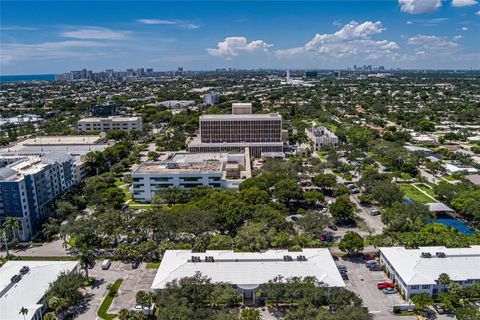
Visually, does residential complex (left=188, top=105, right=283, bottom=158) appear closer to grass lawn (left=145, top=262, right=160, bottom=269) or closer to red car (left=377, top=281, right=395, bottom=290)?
grass lawn (left=145, top=262, right=160, bottom=269)

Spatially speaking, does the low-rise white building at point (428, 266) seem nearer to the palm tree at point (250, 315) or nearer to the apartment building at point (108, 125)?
the palm tree at point (250, 315)

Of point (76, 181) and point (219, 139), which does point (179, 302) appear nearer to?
point (76, 181)

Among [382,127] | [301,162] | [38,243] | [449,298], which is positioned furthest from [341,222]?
[382,127]

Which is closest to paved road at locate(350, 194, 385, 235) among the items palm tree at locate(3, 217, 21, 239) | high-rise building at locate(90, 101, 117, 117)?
palm tree at locate(3, 217, 21, 239)

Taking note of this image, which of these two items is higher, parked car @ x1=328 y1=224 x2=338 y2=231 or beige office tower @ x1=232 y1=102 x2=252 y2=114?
beige office tower @ x1=232 y1=102 x2=252 y2=114

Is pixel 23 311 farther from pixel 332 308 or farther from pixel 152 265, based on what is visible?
pixel 332 308

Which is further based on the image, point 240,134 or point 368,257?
point 240,134

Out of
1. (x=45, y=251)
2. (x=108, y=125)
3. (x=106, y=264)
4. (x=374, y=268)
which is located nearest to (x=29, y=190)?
(x=45, y=251)
